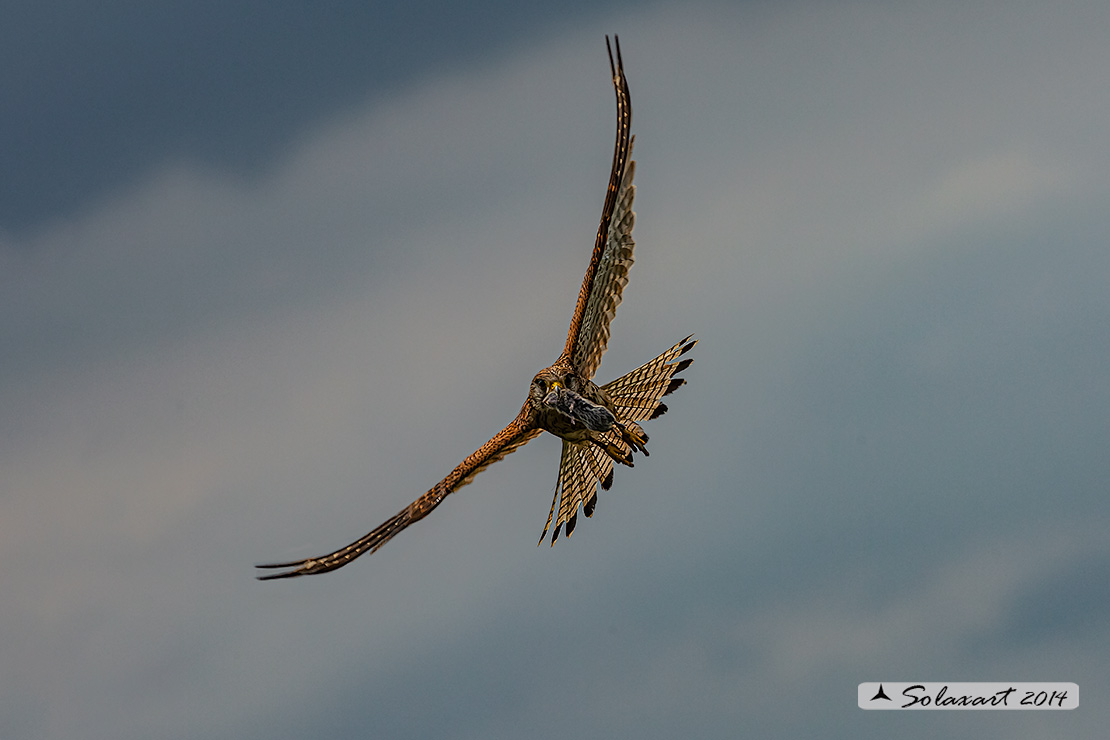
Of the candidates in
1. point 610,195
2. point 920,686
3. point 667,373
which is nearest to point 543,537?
point 667,373

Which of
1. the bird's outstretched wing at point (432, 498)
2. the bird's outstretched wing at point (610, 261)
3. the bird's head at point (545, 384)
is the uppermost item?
the bird's outstretched wing at point (610, 261)

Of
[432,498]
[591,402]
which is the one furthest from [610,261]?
[432,498]

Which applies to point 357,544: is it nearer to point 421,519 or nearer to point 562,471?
point 421,519

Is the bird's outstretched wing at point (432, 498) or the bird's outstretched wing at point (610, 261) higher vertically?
A: the bird's outstretched wing at point (610, 261)

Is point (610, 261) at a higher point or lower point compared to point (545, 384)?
higher

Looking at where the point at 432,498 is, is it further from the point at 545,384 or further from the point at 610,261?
the point at 610,261

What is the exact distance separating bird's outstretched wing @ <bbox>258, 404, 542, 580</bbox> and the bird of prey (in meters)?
0.02

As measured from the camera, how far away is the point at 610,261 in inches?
1388

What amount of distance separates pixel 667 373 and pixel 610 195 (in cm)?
454

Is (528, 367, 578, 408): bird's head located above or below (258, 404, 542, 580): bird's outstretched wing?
above

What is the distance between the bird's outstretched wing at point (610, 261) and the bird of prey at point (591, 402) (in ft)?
0.07

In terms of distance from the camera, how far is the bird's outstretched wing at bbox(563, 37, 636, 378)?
33781 millimetres

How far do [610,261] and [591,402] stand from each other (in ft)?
9.70

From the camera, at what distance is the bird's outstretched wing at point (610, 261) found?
3378 centimetres
